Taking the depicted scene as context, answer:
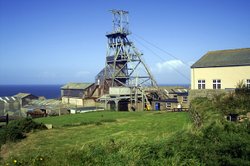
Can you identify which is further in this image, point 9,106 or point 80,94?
point 80,94

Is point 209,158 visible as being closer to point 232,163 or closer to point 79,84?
point 232,163

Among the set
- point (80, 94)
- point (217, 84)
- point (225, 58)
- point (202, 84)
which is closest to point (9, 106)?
point (80, 94)

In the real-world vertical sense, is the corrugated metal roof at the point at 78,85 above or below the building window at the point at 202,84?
above

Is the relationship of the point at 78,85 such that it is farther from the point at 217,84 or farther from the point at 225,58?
the point at 225,58

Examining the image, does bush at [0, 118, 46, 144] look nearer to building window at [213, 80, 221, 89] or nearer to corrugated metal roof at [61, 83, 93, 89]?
building window at [213, 80, 221, 89]

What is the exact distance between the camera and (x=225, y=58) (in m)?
38.8

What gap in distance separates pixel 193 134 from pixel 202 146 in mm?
1721

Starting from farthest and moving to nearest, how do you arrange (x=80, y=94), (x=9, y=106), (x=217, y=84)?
(x=80, y=94), (x=9, y=106), (x=217, y=84)

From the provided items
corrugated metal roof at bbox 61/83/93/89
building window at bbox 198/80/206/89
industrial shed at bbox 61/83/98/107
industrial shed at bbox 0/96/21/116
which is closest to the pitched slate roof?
building window at bbox 198/80/206/89

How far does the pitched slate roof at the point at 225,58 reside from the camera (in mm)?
36562

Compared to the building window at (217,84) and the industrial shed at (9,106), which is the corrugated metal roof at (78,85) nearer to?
the industrial shed at (9,106)

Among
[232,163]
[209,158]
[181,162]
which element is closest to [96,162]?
[181,162]

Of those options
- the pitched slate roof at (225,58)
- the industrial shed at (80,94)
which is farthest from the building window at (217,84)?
the industrial shed at (80,94)

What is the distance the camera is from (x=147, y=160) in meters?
10.8
